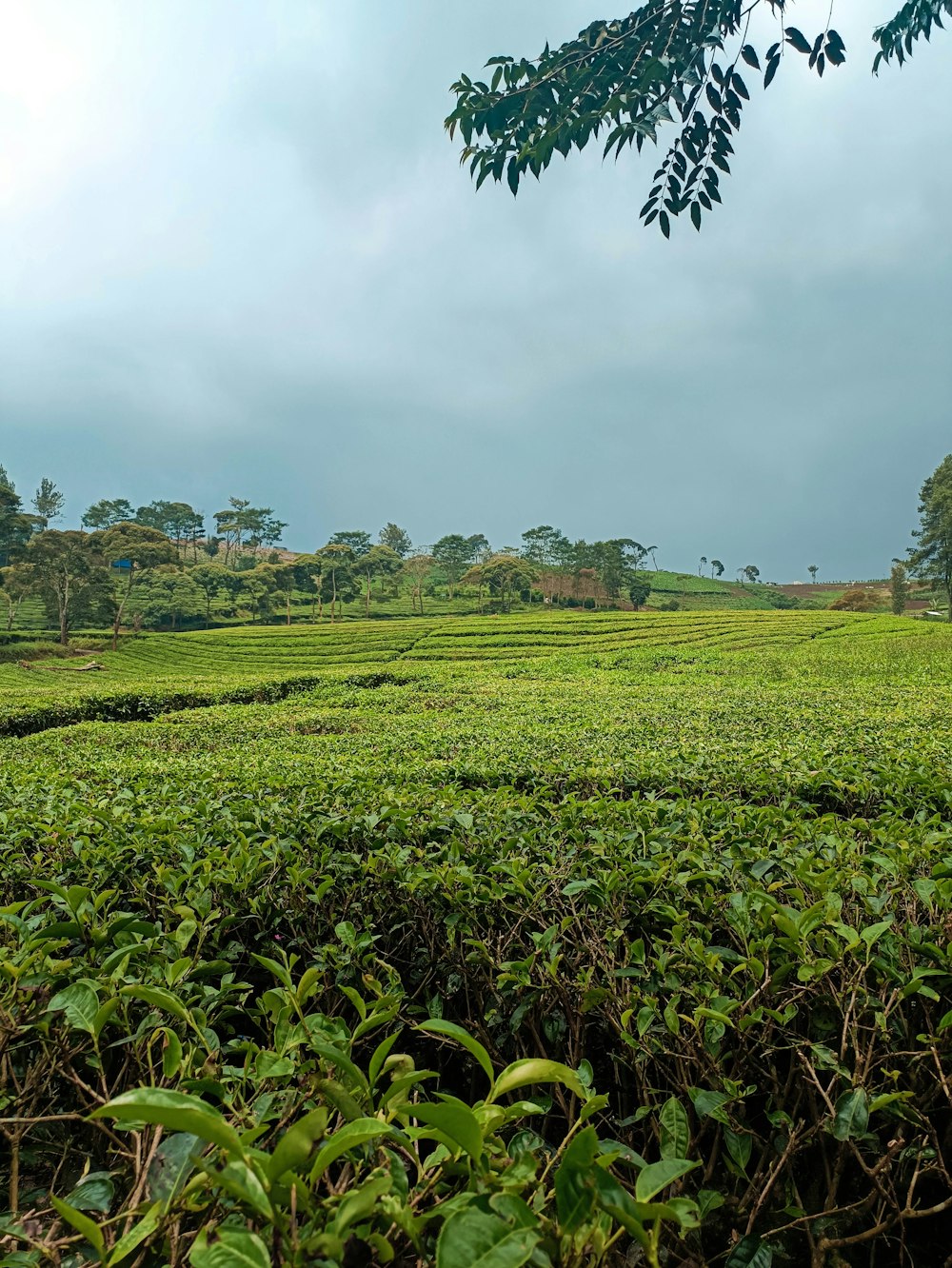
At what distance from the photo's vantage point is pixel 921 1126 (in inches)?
42.8

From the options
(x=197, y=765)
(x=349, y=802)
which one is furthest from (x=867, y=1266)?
(x=197, y=765)

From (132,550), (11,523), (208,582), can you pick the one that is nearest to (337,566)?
(208,582)

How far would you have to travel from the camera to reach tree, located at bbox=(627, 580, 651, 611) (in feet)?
222

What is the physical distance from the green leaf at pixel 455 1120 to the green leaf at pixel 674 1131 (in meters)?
0.45

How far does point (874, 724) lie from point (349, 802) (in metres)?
5.16

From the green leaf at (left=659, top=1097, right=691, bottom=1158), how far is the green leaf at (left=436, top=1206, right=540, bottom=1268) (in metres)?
0.48

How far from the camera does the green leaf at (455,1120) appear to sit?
0.58 metres

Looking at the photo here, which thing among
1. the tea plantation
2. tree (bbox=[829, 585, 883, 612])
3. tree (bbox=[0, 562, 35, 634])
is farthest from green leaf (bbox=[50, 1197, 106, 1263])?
tree (bbox=[829, 585, 883, 612])

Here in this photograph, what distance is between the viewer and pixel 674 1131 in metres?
0.94

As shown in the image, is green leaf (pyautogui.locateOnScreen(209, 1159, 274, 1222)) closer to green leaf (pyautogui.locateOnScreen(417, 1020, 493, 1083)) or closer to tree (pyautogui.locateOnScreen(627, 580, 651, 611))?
green leaf (pyautogui.locateOnScreen(417, 1020, 493, 1083))

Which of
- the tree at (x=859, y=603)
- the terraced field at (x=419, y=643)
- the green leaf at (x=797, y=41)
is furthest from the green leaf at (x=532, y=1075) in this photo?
the tree at (x=859, y=603)

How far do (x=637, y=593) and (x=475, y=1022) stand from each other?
224 feet

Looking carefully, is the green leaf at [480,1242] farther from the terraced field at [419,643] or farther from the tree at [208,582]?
the tree at [208,582]

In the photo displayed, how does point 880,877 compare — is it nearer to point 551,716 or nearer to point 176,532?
point 551,716
